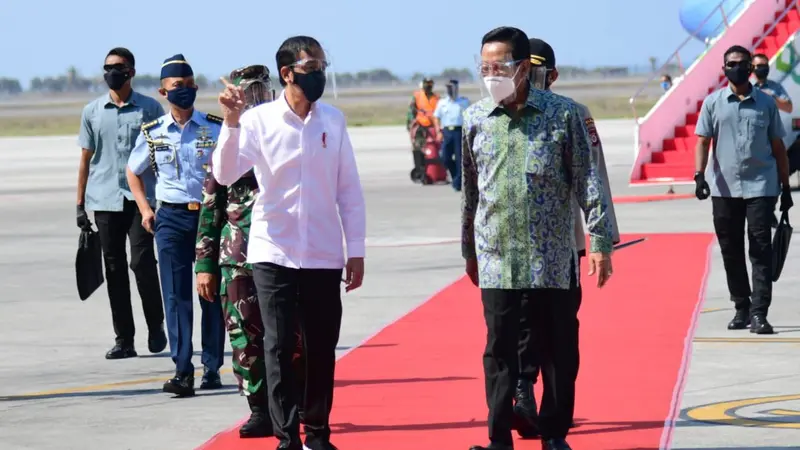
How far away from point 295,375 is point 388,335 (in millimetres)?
3766

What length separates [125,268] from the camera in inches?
432

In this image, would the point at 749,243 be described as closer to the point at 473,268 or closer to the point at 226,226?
the point at 473,268

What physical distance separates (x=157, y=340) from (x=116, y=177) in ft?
3.81

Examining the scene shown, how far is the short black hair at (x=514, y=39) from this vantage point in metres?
6.80

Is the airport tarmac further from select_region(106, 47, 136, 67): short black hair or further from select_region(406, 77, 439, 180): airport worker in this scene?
A: select_region(406, 77, 439, 180): airport worker

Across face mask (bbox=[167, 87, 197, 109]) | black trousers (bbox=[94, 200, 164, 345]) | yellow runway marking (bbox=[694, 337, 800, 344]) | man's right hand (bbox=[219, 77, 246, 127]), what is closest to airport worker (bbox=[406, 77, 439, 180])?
black trousers (bbox=[94, 200, 164, 345])

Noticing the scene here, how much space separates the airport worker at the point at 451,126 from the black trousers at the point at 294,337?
775 inches

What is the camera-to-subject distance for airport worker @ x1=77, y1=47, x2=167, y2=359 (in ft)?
35.0

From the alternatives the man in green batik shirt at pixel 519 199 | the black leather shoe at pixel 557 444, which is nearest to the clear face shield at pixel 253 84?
the man in green batik shirt at pixel 519 199

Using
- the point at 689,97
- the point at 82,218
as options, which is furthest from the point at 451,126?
the point at 82,218

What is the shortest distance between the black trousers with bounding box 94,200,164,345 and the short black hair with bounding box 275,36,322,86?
11.4 ft

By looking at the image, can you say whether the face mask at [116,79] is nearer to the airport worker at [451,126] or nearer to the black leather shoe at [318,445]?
the black leather shoe at [318,445]

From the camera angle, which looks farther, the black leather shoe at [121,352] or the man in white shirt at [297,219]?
the black leather shoe at [121,352]

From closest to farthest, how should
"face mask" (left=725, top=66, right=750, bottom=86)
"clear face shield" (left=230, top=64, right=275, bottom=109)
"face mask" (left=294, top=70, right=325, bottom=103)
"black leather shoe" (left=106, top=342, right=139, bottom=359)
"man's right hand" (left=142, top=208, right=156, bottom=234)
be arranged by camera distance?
"face mask" (left=294, top=70, right=325, bottom=103), "clear face shield" (left=230, top=64, right=275, bottom=109), "man's right hand" (left=142, top=208, right=156, bottom=234), "black leather shoe" (left=106, top=342, right=139, bottom=359), "face mask" (left=725, top=66, right=750, bottom=86)
